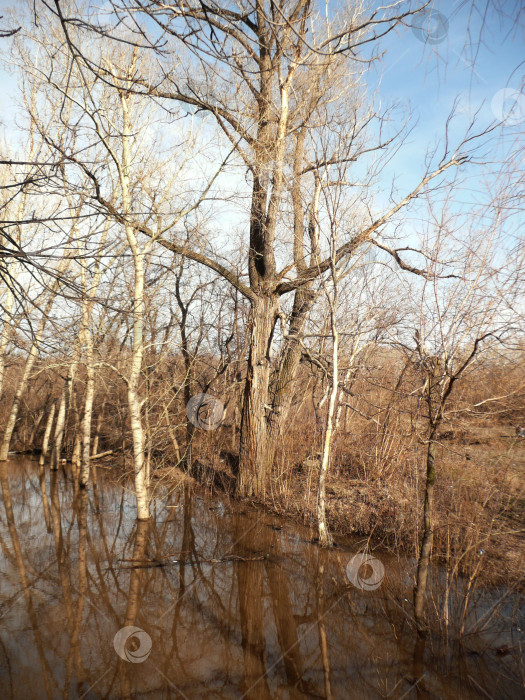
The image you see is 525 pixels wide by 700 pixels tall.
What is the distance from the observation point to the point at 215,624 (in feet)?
15.6

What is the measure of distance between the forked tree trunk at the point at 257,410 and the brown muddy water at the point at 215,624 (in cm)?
165

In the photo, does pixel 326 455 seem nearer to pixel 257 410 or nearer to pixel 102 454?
pixel 257 410

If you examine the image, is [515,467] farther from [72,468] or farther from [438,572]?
[72,468]

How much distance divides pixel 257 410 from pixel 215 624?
480 cm

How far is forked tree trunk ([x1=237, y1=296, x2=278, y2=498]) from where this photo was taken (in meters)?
9.19

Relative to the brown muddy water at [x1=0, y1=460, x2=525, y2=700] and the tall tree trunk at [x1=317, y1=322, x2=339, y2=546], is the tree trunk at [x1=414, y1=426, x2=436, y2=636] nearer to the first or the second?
the brown muddy water at [x1=0, y1=460, x2=525, y2=700]

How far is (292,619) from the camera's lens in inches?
194

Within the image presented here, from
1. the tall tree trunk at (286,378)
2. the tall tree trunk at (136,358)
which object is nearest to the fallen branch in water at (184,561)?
the tall tree trunk at (136,358)

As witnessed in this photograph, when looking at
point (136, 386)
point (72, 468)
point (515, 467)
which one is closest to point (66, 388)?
point (72, 468)

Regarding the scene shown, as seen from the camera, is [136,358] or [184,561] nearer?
[184,561]

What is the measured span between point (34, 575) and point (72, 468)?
7.44m

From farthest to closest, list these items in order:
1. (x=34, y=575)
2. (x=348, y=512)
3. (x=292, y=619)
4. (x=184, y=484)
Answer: (x=184, y=484), (x=348, y=512), (x=34, y=575), (x=292, y=619)

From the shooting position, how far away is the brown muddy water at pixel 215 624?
12.5 ft

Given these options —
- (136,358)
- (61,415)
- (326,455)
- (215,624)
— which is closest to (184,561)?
(215,624)
